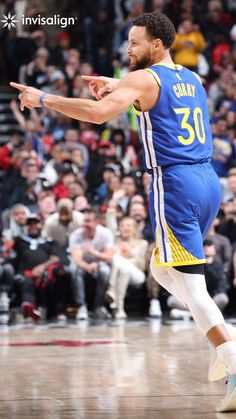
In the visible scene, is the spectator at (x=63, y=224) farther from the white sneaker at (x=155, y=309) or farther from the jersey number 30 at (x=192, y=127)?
the jersey number 30 at (x=192, y=127)

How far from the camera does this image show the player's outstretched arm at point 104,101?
16.4 ft

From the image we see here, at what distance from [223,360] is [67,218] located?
7.39 m

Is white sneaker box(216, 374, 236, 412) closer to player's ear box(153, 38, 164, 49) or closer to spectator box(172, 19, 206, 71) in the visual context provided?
player's ear box(153, 38, 164, 49)

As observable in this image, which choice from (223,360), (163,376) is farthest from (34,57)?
(223,360)

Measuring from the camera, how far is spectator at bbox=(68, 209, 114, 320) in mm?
11602

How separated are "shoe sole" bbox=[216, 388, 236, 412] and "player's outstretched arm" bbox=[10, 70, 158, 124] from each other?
4.89ft

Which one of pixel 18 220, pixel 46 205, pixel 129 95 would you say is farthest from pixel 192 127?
pixel 46 205

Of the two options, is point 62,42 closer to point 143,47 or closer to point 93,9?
point 93,9

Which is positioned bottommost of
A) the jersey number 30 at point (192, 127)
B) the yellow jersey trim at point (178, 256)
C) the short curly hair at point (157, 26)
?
the yellow jersey trim at point (178, 256)

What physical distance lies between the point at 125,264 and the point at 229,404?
22.5 ft

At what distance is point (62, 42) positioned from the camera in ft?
57.5

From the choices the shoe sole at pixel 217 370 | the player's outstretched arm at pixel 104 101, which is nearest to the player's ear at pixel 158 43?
the player's outstretched arm at pixel 104 101

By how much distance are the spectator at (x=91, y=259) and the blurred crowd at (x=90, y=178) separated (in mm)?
14

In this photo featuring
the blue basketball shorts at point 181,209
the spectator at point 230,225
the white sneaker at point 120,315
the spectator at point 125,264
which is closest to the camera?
the blue basketball shorts at point 181,209
